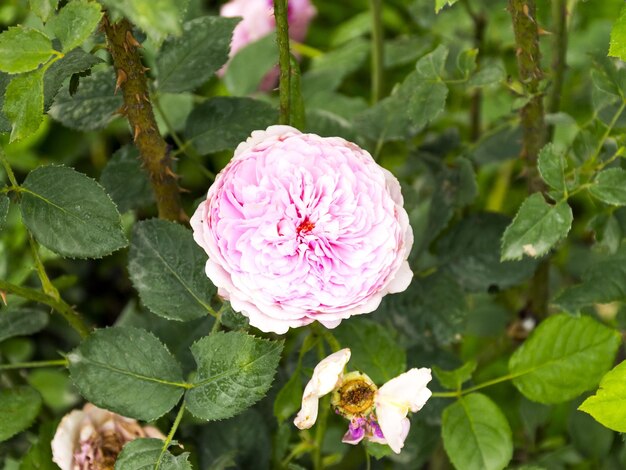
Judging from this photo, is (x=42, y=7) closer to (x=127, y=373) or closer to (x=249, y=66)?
(x=127, y=373)

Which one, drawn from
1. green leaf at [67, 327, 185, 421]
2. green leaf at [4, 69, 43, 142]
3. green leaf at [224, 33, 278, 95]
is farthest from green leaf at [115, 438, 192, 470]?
green leaf at [224, 33, 278, 95]

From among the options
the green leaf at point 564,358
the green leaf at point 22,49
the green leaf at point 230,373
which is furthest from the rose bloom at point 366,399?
the green leaf at point 22,49

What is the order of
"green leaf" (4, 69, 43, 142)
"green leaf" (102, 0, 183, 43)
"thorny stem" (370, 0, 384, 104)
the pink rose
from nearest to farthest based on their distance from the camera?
"green leaf" (102, 0, 183, 43)
"green leaf" (4, 69, 43, 142)
"thorny stem" (370, 0, 384, 104)
the pink rose

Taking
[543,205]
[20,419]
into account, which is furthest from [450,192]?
[20,419]

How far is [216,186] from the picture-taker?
558 mm

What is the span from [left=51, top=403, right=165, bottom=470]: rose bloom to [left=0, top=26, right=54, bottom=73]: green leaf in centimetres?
29

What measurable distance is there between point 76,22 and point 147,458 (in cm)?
29

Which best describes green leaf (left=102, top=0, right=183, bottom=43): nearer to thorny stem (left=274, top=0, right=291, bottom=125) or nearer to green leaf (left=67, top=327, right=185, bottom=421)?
thorny stem (left=274, top=0, right=291, bottom=125)

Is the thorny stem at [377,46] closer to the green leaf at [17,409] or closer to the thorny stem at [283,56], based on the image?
the thorny stem at [283,56]

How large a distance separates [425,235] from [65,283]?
0.33 metres

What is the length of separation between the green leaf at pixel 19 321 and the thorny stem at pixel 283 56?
0.29 m

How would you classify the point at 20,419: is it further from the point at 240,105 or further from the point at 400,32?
the point at 400,32

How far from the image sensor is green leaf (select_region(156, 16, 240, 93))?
0.70m

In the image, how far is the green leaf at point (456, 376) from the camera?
0.69 metres
